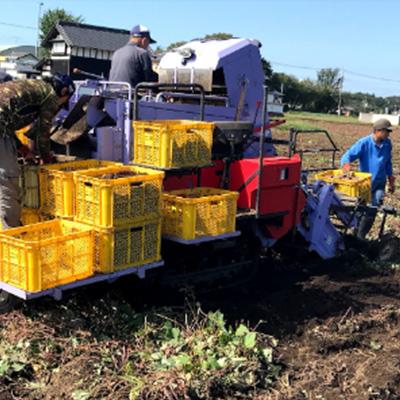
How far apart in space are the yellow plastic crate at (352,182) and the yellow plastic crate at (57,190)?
14.6ft

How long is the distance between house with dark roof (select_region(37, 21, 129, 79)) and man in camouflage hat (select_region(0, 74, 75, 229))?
3602 centimetres

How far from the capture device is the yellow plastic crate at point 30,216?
612cm

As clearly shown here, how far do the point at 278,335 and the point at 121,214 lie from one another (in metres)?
1.85

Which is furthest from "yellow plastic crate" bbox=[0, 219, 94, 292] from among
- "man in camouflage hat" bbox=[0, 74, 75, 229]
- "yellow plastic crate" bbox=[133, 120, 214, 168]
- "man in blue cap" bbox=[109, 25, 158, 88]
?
"man in blue cap" bbox=[109, 25, 158, 88]

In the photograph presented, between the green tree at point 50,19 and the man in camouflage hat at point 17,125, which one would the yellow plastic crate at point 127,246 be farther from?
the green tree at point 50,19

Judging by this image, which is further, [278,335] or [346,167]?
[346,167]

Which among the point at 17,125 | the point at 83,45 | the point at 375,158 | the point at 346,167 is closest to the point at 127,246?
the point at 17,125

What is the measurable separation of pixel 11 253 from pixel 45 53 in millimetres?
49495

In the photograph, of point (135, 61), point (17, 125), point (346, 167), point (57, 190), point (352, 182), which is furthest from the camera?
point (346, 167)

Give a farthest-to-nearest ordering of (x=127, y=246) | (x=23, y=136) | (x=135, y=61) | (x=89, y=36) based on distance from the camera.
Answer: (x=89, y=36), (x=135, y=61), (x=23, y=136), (x=127, y=246)

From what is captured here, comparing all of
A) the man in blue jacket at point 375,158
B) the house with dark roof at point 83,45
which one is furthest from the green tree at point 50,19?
the man in blue jacket at point 375,158

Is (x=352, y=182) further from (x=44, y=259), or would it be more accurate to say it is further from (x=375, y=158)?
(x=44, y=259)

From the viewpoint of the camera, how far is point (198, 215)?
6250 mm

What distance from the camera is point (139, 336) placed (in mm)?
5402
